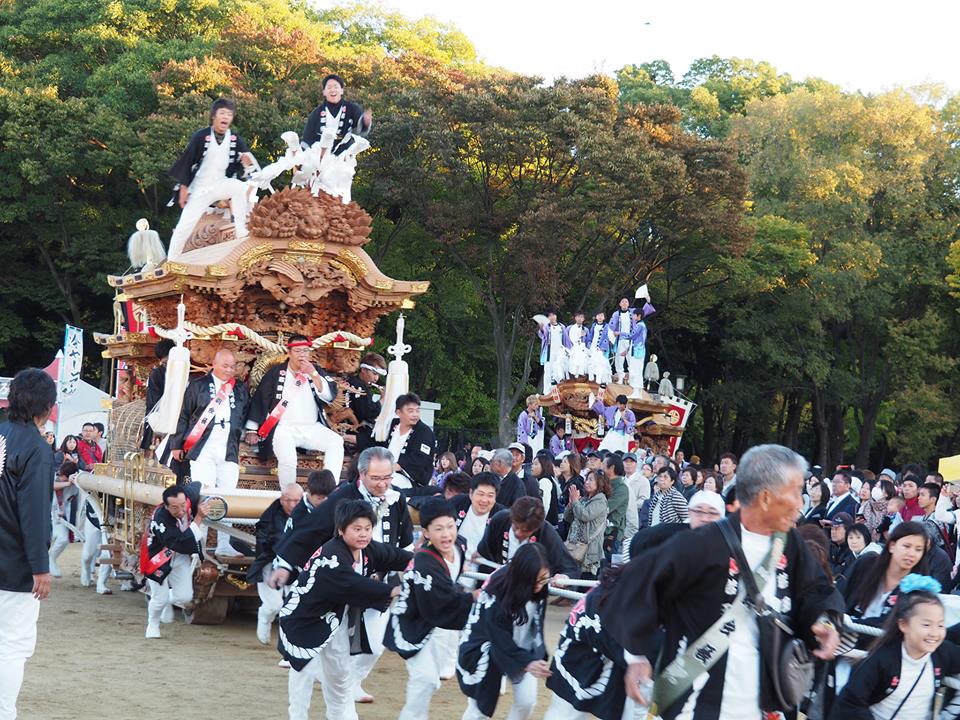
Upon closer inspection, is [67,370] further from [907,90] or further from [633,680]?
[907,90]

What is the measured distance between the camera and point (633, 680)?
13.7ft

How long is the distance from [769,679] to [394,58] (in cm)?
2979

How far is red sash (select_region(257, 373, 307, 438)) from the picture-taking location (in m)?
11.8

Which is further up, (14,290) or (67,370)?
(14,290)

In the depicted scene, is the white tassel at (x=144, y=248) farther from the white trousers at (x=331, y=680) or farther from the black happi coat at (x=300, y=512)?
the white trousers at (x=331, y=680)

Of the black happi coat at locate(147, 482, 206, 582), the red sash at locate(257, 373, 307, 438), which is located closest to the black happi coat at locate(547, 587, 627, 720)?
the black happi coat at locate(147, 482, 206, 582)

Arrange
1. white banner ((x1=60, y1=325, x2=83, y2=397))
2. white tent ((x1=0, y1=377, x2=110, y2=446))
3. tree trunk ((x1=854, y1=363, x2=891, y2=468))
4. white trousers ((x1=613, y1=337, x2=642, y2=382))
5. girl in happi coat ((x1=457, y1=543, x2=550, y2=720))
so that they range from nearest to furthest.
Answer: girl in happi coat ((x1=457, y1=543, x2=550, y2=720)) < white banner ((x1=60, y1=325, x2=83, y2=397)) < white tent ((x1=0, y1=377, x2=110, y2=446)) < white trousers ((x1=613, y1=337, x2=642, y2=382)) < tree trunk ((x1=854, y1=363, x2=891, y2=468))

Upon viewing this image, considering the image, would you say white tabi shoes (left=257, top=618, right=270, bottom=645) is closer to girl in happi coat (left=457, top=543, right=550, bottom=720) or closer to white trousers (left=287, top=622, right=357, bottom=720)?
white trousers (left=287, top=622, right=357, bottom=720)

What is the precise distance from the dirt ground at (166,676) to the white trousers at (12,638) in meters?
1.61

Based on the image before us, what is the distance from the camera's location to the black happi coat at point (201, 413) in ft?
38.3

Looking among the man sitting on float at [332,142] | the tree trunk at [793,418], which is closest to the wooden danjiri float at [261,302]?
the man sitting on float at [332,142]

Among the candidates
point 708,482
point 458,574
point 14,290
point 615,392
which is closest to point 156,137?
point 14,290

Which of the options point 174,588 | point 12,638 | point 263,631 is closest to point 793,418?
point 174,588

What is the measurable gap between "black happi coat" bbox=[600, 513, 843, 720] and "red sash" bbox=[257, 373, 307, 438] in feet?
25.7
